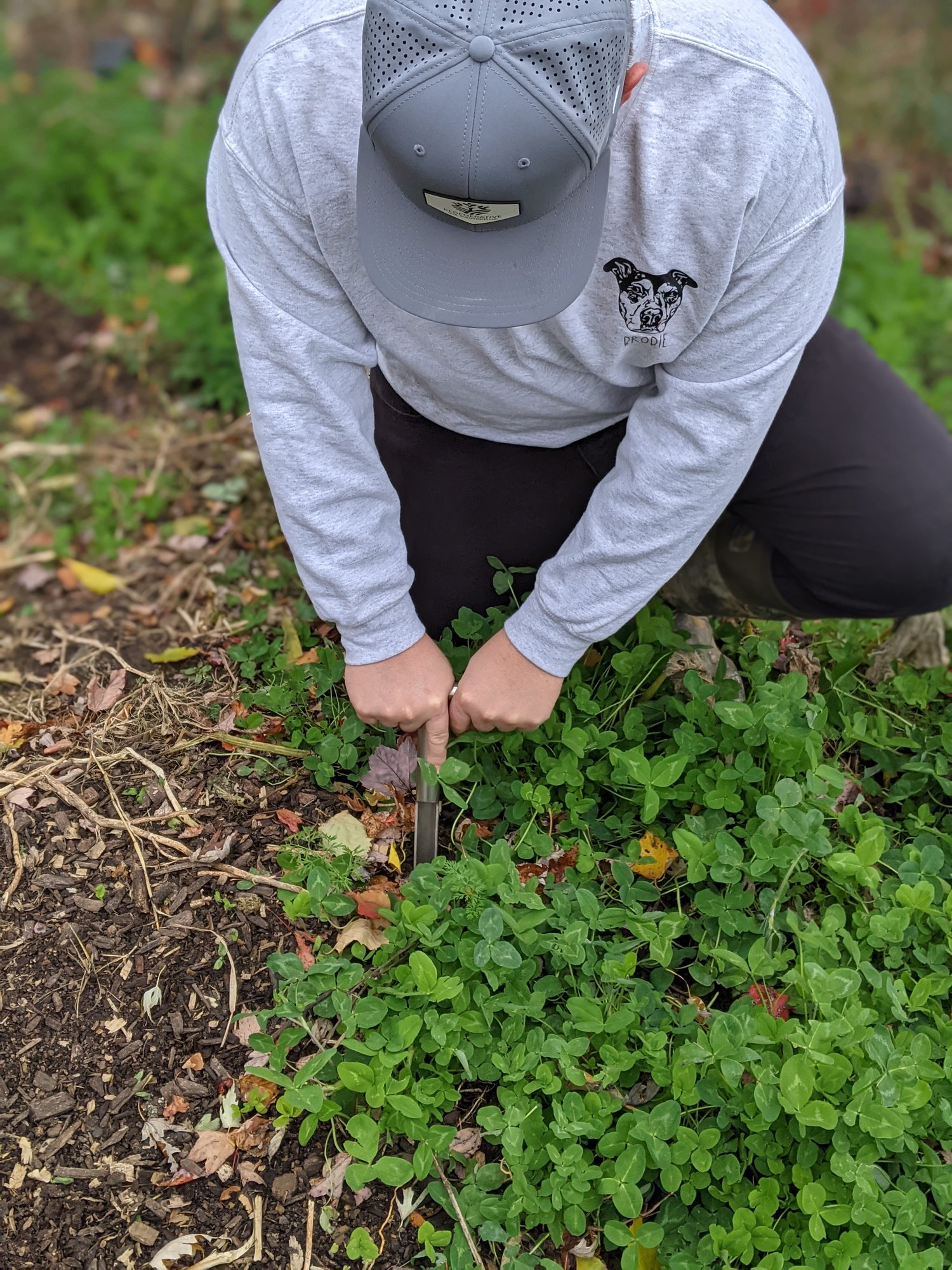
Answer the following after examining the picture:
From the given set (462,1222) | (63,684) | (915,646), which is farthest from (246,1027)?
(915,646)

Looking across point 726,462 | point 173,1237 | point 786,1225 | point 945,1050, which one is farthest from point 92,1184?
point 726,462

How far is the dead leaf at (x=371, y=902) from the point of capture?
1.94 meters

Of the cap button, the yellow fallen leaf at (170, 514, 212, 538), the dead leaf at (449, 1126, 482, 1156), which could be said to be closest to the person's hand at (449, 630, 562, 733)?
the dead leaf at (449, 1126, 482, 1156)

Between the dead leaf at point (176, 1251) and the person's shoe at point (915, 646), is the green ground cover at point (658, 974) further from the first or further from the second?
the dead leaf at point (176, 1251)

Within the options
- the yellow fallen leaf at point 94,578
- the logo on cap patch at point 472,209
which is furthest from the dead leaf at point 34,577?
the logo on cap patch at point 472,209

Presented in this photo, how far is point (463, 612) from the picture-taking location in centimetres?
222

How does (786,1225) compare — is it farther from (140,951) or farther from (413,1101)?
(140,951)

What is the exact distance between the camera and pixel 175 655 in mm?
2406

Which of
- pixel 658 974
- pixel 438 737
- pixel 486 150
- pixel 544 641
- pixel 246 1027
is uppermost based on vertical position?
pixel 486 150

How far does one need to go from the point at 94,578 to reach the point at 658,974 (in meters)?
1.88

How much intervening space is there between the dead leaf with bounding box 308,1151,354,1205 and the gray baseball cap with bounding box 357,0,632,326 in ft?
4.34

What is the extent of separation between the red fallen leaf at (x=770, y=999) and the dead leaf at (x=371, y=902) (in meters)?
0.65

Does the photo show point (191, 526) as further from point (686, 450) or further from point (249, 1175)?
point (249, 1175)

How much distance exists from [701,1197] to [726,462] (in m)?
1.18
